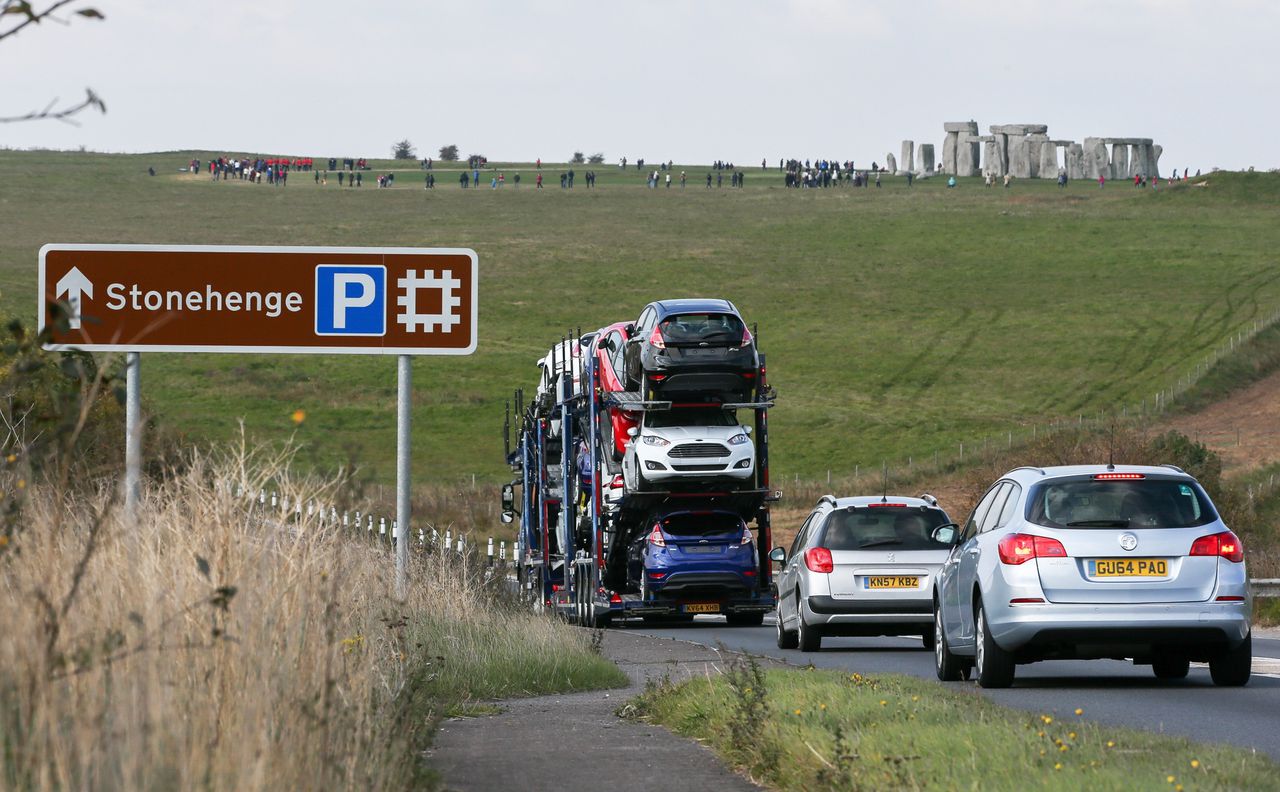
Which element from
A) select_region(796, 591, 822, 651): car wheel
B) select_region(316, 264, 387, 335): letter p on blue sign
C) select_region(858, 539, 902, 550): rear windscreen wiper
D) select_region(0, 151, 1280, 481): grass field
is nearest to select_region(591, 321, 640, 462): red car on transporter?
select_region(796, 591, 822, 651): car wheel

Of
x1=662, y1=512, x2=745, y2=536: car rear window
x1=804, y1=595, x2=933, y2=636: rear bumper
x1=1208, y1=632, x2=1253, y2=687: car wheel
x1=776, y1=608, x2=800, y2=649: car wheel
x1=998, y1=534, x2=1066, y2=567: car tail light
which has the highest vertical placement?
x1=998, y1=534, x2=1066, y2=567: car tail light

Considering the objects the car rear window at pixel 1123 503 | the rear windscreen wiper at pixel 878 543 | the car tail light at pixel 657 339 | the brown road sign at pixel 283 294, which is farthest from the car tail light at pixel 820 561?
the car tail light at pixel 657 339

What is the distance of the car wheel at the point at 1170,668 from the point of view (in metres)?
17.3

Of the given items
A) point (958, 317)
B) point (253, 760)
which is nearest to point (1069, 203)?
point (958, 317)

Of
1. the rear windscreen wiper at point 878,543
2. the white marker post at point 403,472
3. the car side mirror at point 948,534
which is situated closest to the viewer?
the white marker post at point 403,472

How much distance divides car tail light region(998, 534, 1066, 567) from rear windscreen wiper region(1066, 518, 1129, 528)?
0.22m

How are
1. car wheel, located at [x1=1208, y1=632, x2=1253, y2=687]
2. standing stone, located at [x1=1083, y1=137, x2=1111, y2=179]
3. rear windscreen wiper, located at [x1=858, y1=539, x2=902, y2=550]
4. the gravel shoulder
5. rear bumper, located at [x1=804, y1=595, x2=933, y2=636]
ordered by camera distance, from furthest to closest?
standing stone, located at [x1=1083, y1=137, x2=1111, y2=179]
rear windscreen wiper, located at [x1=858, y1=539, x2=902, y2=550]
rear bumper, located at [x1=804, y1=595, x2=933, y2=636]
car wheel, located at [x1=1208, y1=632, x2=1253, y2=687]
the gravel shoulder

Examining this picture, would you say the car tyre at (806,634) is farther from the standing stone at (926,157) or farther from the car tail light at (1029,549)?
the standing stone at (926,157)

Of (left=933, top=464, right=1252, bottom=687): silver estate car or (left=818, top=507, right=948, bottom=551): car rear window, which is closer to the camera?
(left=933, top=464, right=1252, bottom=687): silver estate car

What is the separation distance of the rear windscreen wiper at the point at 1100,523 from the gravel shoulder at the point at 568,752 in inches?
141

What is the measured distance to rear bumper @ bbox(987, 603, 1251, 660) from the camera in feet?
48.9

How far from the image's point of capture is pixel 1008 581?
49.4ft

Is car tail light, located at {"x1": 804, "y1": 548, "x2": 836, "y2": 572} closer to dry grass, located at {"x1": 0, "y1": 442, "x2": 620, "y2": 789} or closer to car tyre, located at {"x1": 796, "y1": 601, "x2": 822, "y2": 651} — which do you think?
car tyre, located at {"x1": 796, "y1": 601, "x2": 822, "y2": 651}

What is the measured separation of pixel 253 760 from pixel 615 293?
87.4 metres
